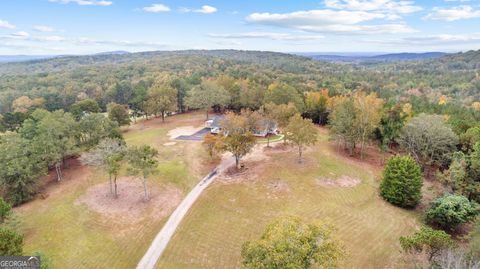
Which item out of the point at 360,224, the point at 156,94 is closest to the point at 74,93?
the point at 156,94

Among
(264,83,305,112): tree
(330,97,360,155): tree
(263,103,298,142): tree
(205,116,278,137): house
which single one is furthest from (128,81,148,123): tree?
(330,97,360,155): tree

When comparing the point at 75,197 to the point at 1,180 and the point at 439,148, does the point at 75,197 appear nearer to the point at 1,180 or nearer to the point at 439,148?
the point at 1,180

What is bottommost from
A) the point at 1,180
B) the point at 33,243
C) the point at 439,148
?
the point at 33,243

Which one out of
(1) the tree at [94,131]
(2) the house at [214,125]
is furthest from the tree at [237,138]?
(1) the tree at [94,131]

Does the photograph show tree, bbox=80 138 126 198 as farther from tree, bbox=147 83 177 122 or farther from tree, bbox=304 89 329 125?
tree, bbox=304 89 329 125

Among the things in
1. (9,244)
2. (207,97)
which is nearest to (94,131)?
(207,97)

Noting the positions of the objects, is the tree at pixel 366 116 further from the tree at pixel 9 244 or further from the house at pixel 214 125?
the tree at pixel 9 244

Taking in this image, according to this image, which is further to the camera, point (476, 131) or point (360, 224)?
point (476, 131)
